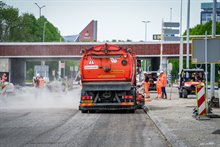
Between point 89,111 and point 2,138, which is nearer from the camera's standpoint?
point 2,138

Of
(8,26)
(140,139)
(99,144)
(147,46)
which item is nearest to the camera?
(99,144)

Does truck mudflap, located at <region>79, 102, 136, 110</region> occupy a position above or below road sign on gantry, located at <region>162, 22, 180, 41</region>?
below

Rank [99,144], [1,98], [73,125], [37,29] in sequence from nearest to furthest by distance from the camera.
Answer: [99,144] → [73,125] → [1,98] → [37,29]

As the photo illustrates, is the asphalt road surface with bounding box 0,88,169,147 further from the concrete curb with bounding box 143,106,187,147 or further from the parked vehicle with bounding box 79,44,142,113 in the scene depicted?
the parked vehicle with bounding box 79,44,142,113

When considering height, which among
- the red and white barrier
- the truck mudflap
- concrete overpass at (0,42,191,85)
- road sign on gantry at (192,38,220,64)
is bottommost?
the truck mudflap

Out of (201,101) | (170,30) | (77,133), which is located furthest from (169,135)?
(170,30)

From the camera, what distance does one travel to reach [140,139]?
1416cm

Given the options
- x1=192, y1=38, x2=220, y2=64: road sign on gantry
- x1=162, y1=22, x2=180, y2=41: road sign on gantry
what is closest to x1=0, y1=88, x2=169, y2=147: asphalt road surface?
x1=192, y1=38, x2=220, y2=64: road sign on gantry

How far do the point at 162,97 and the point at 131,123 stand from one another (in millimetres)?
19563

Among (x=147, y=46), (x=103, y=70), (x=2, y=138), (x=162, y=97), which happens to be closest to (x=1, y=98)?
(x=162, y=97)

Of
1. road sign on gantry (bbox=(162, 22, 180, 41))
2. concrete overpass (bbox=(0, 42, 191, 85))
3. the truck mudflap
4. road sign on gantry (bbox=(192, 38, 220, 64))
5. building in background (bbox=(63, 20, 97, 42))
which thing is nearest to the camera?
road sign on gantry (bbox=(192, 38, 220, 64))

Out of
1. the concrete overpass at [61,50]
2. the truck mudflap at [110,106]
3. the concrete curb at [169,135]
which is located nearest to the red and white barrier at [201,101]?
the concrete curb at [169,135]

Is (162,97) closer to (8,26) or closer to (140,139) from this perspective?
(140,139)

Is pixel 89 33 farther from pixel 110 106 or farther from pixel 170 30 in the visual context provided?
pixel 110 106
